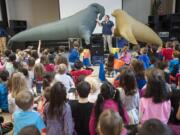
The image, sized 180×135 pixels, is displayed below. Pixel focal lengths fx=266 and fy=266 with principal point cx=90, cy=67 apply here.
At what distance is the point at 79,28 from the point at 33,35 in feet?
5.41

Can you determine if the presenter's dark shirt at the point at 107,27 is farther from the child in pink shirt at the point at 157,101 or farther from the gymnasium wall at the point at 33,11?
the child in pink shirt at the point at 157,101

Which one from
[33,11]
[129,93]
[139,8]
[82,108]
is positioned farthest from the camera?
[33,11]

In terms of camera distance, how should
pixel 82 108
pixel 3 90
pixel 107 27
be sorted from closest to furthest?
pixel 82 108, pixel 3 90, pixel 107 27

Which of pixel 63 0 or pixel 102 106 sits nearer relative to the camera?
Result: pixel 102 106

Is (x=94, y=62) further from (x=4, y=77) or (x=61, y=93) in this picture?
(x=61, y=93)

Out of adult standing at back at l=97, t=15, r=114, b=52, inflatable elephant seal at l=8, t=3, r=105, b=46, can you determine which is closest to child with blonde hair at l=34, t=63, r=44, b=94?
inflatable elephant seal at l=8, t=3, r=105, b=46

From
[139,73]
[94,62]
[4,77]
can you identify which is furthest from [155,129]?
[94,62]

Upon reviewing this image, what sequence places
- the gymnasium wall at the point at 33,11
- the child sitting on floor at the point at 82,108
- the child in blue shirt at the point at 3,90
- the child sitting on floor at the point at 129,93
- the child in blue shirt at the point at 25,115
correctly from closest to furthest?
the child in blue shirt at the point at 25,115, the child sitting on floor at the point at 82,108, the child sitting on floor at the point at 129,93, the child in blue shirt at the point at 3,90, the gymnasium wall at the point at 33,11

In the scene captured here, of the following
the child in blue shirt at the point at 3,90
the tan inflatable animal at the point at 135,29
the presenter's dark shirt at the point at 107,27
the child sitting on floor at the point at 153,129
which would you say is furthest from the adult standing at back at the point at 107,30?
the child sitting on floor at the point at 153,129

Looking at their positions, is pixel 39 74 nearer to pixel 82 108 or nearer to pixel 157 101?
pixel 82 108

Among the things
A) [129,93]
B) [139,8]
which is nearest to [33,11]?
[139,8]

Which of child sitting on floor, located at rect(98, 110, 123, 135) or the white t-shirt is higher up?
child sitting on floor, located at rect(98, 110, 123, 135)

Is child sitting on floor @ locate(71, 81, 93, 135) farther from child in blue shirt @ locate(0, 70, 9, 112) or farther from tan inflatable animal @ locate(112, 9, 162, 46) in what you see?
tan inflatable animal @ locate(112, 9, 162, 46)

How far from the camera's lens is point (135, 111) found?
278 cm
